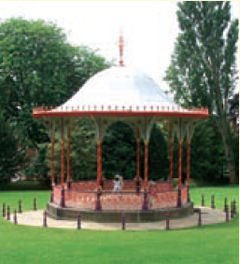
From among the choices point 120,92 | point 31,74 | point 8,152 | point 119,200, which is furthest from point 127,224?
point 31,74

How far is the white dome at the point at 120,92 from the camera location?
22.4 metres

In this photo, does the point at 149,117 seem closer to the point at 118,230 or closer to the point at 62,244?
the point at 118,230

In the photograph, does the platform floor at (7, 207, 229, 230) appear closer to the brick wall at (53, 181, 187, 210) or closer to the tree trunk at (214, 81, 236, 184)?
the brick wall at (53, 181, 187, 210)

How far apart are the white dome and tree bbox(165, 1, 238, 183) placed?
21.5 metres

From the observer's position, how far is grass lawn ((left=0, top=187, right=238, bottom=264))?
14297mm

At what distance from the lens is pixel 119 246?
16141 mm

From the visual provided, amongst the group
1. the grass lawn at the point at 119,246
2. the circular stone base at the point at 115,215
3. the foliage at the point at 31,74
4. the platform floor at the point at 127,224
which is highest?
the foliage at the point at 31,74

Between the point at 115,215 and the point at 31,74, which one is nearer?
the point at 115,215

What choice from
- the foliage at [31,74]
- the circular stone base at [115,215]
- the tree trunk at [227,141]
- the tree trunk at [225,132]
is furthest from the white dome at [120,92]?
the tree trunk at [227,141]

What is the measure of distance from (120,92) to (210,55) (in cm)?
2362

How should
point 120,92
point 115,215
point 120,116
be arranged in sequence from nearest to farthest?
point 115,215 → point 120,116 → point 120,92

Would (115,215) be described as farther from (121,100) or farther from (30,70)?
(30,70)

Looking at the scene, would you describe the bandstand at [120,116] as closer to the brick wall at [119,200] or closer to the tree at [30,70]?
the brick wall at [119,200]

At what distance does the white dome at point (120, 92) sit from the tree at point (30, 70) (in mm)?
20364
